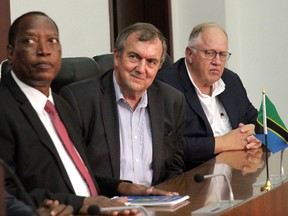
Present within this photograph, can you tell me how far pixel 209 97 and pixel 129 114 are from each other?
1050 mm

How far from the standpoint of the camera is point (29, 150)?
118 inches

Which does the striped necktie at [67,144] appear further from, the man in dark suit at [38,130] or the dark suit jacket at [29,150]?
the dark suit jacket at [29,150]

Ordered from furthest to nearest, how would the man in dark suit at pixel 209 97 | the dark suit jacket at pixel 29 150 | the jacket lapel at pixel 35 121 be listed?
the man in dark suit at pixel 209 97
the jacket lapel at pixel 35 121
the dark suit jacket at pixel 29 150

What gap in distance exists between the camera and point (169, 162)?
4062mm

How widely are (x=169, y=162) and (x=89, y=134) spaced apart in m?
0.50

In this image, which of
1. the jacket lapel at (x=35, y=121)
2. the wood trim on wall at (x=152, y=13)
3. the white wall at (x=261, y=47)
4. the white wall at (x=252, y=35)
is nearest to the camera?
the jacket lapel at (x=35, y=121)

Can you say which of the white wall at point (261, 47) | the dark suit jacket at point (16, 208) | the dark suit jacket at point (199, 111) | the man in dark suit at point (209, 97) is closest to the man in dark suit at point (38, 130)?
the dark suit jacket at point (16, 208)

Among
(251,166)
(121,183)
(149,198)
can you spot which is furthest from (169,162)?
(149,198)

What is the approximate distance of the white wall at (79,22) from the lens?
562cm

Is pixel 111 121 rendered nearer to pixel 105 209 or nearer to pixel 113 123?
pixel 113 123

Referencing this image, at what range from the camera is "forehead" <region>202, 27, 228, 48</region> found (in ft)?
16.0

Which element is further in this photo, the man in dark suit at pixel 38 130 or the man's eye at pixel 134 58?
the man's eye at pixel 134 58

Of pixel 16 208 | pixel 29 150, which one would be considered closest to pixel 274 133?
pixel 29 150

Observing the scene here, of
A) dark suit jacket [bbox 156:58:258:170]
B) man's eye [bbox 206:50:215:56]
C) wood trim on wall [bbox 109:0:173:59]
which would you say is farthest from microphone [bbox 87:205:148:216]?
wood trim on wall [bbox 109:0:173:59]
